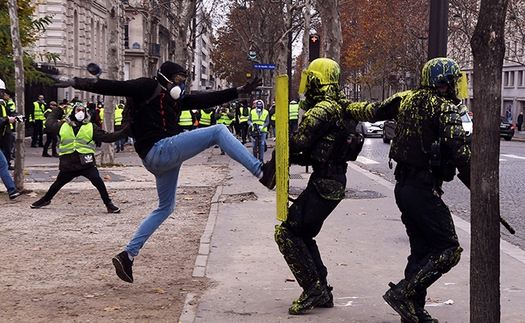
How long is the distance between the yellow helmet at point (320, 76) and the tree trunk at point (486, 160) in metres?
1.71

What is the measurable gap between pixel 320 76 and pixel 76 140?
666 centimetres

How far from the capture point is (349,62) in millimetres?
65562

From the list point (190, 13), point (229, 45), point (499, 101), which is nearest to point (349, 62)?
point (229, 45)

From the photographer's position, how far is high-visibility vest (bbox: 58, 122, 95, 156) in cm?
1173

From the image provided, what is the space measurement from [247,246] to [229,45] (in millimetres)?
66661

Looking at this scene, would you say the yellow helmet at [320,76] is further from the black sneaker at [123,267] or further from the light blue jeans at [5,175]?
the light blue jeans at [5,175]

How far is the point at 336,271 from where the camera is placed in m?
7.37

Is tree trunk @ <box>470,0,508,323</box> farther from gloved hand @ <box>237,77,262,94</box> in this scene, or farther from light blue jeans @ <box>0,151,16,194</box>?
light blue jeans @ <box>0,151,16,194</box>

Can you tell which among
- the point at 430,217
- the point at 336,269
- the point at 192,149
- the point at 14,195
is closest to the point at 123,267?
the point at 192,149

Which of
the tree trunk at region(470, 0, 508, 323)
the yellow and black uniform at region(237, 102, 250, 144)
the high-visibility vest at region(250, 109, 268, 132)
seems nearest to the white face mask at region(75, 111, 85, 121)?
the tree trunk at region(470, 0, 508, 323)

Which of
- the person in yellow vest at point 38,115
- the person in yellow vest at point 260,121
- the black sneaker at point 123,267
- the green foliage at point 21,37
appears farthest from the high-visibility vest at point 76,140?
the person in yellow vest at point 38,115

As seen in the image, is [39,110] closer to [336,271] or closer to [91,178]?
[91,178]

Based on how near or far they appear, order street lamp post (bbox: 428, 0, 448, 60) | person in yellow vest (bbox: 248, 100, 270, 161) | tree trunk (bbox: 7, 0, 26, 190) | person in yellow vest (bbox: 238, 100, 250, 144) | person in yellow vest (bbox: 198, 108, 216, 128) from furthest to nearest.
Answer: person in yellow vest (bbox: 238, 100, 250, 144) → person in yellow vest (bbox: 198, 108, 216, 128) → person in yellow vest (bbox: 248, 100, 270, 161) → tree trunk (bbox: 7, 0, 26, 190) → street lamp post (bbox: 428, 0, 448, 60)

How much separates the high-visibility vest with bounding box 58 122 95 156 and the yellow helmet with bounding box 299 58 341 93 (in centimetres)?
652
